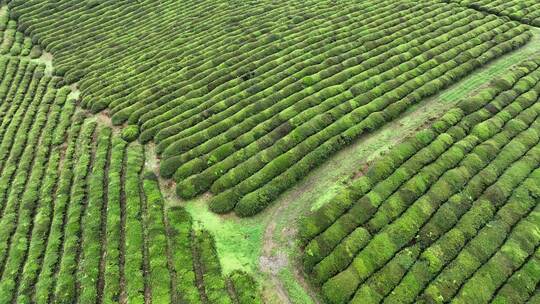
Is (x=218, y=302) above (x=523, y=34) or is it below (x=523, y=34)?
above

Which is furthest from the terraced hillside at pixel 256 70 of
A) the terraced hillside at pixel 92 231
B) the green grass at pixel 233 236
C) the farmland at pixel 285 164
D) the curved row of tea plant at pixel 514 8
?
the terraced hillside at pixel 92 231

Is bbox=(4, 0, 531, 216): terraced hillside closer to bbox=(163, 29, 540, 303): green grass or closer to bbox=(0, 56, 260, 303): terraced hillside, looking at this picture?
bbox=(163, 29, 540, 303): green grass

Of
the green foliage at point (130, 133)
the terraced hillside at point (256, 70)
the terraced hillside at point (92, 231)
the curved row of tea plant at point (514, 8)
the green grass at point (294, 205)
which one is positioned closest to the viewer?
the terraced hillside at point (92, 231)

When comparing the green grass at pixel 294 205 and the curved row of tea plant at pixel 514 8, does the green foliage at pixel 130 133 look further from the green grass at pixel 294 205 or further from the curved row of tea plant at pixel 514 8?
the curved row of tea plant at pixel 514 8

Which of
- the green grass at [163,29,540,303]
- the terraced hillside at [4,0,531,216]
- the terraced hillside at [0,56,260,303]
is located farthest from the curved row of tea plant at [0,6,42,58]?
the green grass at [163,29,540,303]

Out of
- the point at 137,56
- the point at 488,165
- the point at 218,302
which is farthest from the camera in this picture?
the point at 137,56

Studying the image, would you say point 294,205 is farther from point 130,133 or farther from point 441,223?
point 130,133

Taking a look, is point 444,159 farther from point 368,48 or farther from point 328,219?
point 368,48

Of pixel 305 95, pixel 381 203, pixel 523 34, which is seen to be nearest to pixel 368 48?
pixel 305 95
